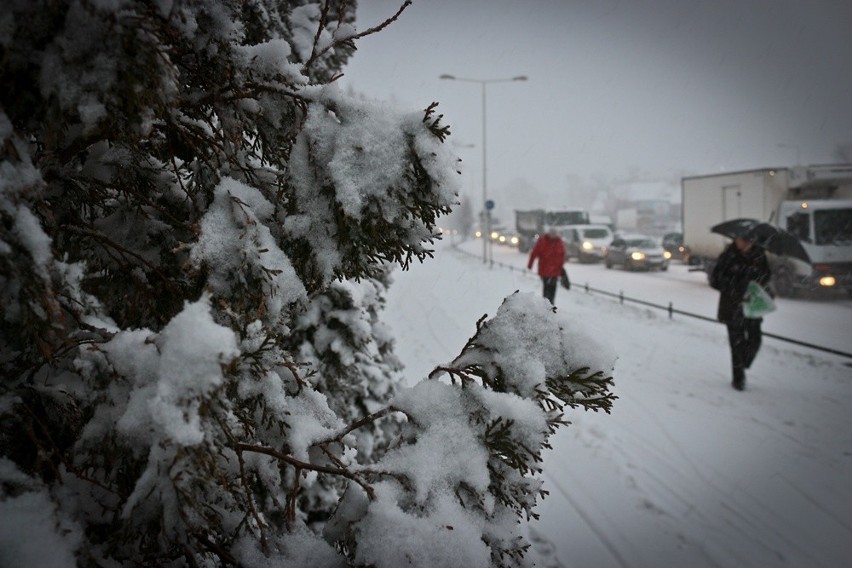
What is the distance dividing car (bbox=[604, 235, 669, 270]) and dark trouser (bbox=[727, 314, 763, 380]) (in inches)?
723

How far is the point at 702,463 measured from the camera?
18.4ft

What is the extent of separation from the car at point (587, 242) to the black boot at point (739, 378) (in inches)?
853

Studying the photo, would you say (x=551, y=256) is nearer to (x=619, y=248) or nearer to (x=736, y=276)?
(x=736, y=276)

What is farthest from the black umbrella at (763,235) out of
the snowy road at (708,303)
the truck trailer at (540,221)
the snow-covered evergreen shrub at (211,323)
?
the truck trailer at (540,221)

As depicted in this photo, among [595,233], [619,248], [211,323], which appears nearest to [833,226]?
[619,248]

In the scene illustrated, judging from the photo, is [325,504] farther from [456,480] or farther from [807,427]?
[807,427]

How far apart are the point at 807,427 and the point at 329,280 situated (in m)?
7.23

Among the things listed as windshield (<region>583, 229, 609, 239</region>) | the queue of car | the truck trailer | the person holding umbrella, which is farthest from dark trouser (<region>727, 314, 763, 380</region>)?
the truck trailer

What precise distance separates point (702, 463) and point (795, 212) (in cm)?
1510

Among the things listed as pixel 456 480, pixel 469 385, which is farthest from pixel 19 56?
pixel 456 480

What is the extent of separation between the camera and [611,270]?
2611 cm

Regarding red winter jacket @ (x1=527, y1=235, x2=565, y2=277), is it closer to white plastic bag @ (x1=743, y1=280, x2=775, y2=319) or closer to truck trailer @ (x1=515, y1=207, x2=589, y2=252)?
white plastic bag @ (x1=743, y1=280, x2=775, y2=319)

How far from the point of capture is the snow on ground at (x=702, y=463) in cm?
429

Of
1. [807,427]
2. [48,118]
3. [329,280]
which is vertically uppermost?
[48,118]
